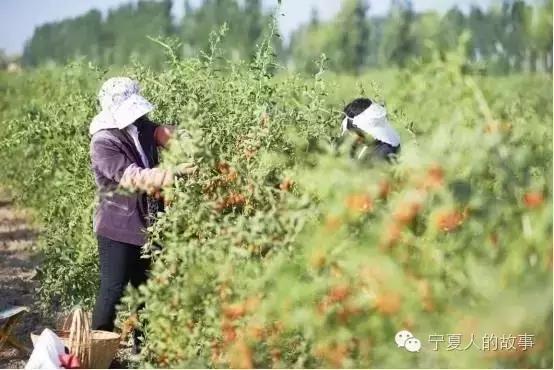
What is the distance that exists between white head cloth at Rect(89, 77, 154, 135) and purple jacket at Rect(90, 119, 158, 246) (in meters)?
0.05

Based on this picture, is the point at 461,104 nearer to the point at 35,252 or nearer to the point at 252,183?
the point at 252,183

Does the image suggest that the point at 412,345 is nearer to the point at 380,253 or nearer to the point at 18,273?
the point at 380,253

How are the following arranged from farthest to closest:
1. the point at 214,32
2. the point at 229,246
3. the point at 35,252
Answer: the point at 35,252, the point at 214,32, the point at 229,246

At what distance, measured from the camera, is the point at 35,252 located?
796cm

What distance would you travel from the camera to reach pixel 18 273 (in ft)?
23.5

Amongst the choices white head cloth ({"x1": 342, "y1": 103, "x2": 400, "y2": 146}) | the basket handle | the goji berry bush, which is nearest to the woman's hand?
the goji berry bush

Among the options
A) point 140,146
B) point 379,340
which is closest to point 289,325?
point 379,340

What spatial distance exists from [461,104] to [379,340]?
0.61m

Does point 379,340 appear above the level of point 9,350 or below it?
above

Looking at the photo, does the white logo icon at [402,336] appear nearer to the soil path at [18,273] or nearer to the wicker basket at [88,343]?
the wicker basket at [88,343]

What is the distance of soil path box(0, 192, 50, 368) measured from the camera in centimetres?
512

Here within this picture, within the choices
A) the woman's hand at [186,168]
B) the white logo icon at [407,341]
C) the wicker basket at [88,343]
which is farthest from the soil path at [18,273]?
the white logo icon at [407,341]

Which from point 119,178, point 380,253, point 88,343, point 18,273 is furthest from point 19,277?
point 380,253

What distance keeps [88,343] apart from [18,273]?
3551 millimetres
